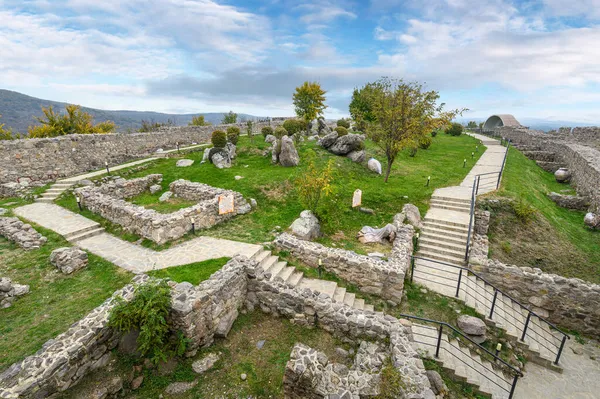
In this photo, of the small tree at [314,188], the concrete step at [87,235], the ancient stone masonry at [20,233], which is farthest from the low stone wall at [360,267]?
the ancient stone masonry at [20,233]

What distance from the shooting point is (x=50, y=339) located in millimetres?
6895

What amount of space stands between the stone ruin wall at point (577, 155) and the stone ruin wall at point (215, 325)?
18.2m

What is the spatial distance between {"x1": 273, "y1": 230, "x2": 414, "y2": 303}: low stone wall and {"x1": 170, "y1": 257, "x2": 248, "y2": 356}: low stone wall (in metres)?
2.87

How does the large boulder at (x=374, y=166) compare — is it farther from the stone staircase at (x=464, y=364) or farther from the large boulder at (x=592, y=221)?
the stone staircase at (x=464, y=364)

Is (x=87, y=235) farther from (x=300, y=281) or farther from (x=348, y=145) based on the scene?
(x=348, y=145)

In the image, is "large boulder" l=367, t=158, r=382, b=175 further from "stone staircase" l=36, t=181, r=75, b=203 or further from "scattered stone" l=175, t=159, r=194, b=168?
"stone staircase" l=36, t=181, r=75, b=203

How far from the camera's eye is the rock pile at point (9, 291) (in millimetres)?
8336

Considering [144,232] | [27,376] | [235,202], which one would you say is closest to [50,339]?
[27,376]

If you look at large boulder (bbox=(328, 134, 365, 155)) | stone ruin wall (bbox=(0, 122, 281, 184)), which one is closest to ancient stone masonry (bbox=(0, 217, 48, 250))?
stone ruin wall (bbox=(0, 122, 281, 184))

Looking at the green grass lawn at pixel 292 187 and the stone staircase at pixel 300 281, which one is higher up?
the green grass lawn at pixel 292 187

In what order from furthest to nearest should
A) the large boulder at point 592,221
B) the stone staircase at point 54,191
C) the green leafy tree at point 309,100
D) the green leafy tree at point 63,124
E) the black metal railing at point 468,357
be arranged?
the green leafy tree at point 309,100 < the green leafy tree at point 63,124 < the stone staircase at point 54,191 < the large boulder at point 592,221 < the black metal railing at point 468,357

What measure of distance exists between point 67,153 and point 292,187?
17.5 meters

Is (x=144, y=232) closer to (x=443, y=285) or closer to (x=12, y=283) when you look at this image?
(x=12, y=283)

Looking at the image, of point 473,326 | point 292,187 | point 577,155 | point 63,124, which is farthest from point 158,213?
point 577,155
